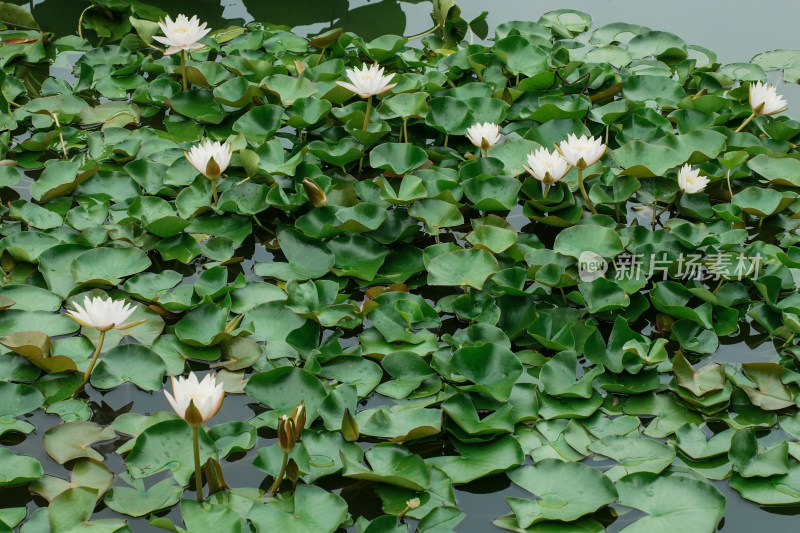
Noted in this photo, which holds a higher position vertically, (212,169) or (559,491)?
(212,169)

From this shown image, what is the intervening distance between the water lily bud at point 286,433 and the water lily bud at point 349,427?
0.22 m

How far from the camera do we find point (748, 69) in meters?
3.91

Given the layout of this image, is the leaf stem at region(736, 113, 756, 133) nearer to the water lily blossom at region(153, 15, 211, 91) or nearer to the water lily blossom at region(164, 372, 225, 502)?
the water lily blossom at region(153, 15, 211, 91)

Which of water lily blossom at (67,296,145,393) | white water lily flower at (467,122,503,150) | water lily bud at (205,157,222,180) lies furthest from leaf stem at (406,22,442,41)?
water lily blossom at (67,296,145,393)

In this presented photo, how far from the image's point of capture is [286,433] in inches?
70.8

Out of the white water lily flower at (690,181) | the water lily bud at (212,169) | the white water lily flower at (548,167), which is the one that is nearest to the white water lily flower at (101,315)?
the water lily bud at (212,169)

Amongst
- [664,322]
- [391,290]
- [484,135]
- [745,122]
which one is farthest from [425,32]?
[664,322]

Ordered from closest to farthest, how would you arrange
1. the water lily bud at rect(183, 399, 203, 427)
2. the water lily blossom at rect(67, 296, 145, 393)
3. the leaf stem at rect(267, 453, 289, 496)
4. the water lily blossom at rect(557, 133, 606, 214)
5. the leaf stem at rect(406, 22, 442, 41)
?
the water lily bud at rect(183, 399, 203, 427)
the leaf stem at rect(267, 453, 289, 496)
the water lily blossom at rect(67, 296, 145, 393)
the water lily blossom at rect(557, 133, 606, 214)
the leaf stem at rect(406, 22, 442, 41)

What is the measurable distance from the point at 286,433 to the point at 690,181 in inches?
70.2

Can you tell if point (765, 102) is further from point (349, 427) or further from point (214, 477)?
point (214, 477)

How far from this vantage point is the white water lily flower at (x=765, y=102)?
3197 millimetres

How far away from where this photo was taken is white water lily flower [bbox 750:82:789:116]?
320 centimetres

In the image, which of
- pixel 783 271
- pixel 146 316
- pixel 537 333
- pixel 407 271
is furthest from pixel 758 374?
pixel 146 316

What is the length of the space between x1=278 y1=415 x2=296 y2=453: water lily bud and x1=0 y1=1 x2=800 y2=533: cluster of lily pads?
11mm
